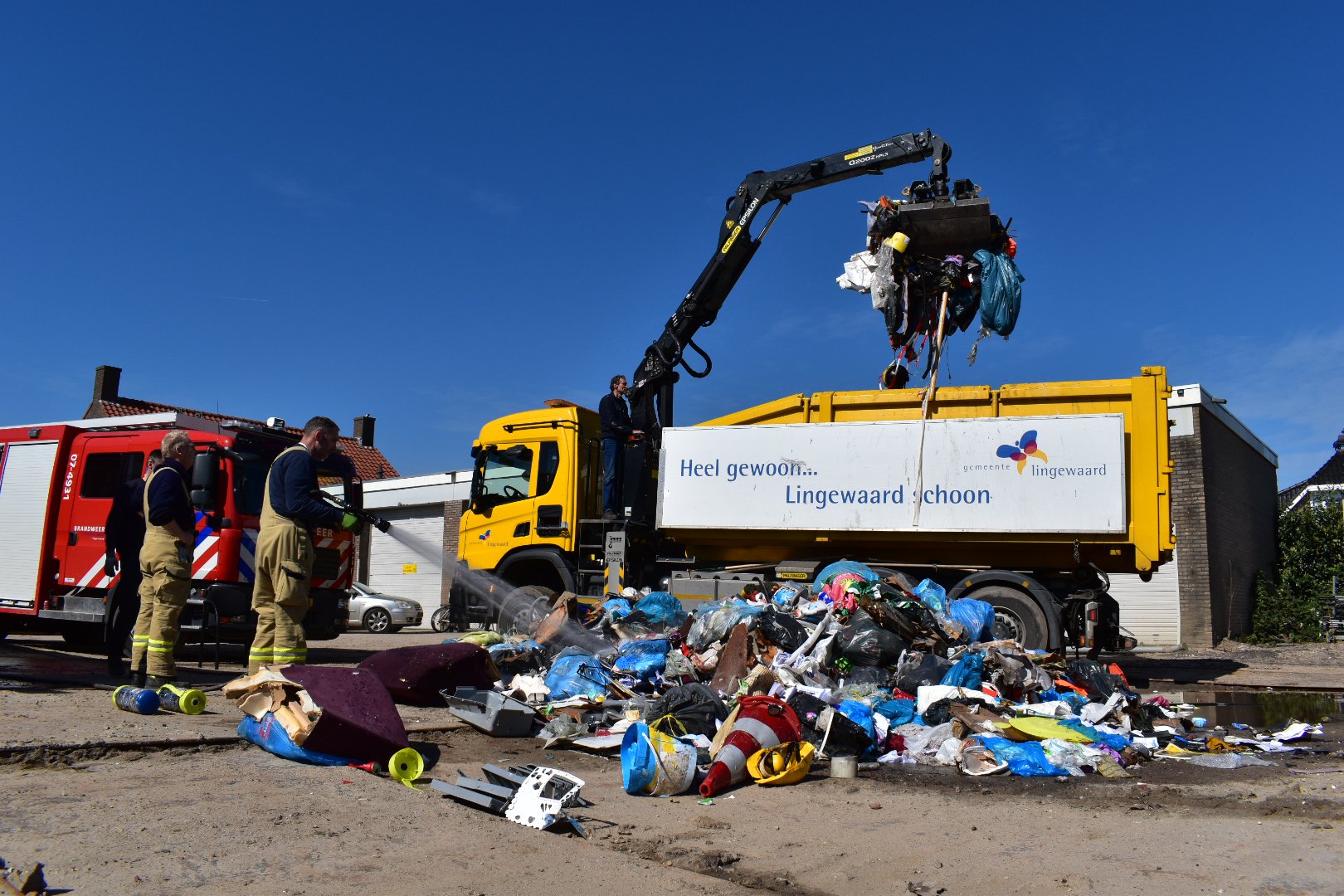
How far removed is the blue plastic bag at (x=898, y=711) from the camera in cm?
623

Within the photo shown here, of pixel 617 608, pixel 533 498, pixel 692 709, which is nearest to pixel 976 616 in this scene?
pixel 617 608

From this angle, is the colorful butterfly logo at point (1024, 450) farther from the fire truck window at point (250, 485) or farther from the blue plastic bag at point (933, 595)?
the fire truck window at point (250, 485)

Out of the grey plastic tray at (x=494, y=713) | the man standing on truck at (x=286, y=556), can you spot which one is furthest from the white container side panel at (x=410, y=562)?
the man standing on truck at (x=286, y=556)

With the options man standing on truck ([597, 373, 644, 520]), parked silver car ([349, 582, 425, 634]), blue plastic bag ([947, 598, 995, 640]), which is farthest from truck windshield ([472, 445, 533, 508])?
parked silver car ([349, 582, 425, 634])

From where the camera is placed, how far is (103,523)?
388 inches

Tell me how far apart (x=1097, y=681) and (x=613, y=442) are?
227 inches

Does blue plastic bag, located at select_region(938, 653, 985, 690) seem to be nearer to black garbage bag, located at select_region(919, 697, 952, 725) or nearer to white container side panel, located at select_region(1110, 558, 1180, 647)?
black garbage bag, located at select_region(919, 697, 952, 725)

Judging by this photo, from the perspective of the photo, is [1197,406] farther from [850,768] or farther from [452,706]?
[452,706]

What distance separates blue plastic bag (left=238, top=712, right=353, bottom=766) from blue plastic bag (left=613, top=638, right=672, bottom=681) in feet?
10.8

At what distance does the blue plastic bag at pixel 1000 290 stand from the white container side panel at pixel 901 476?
1.05 m

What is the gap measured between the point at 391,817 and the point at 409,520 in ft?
73.5

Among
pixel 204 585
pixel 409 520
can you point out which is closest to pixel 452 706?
pixel 204 585

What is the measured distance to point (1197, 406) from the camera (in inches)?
633

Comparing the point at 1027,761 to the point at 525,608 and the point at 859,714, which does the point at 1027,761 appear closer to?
the point at 859,714
